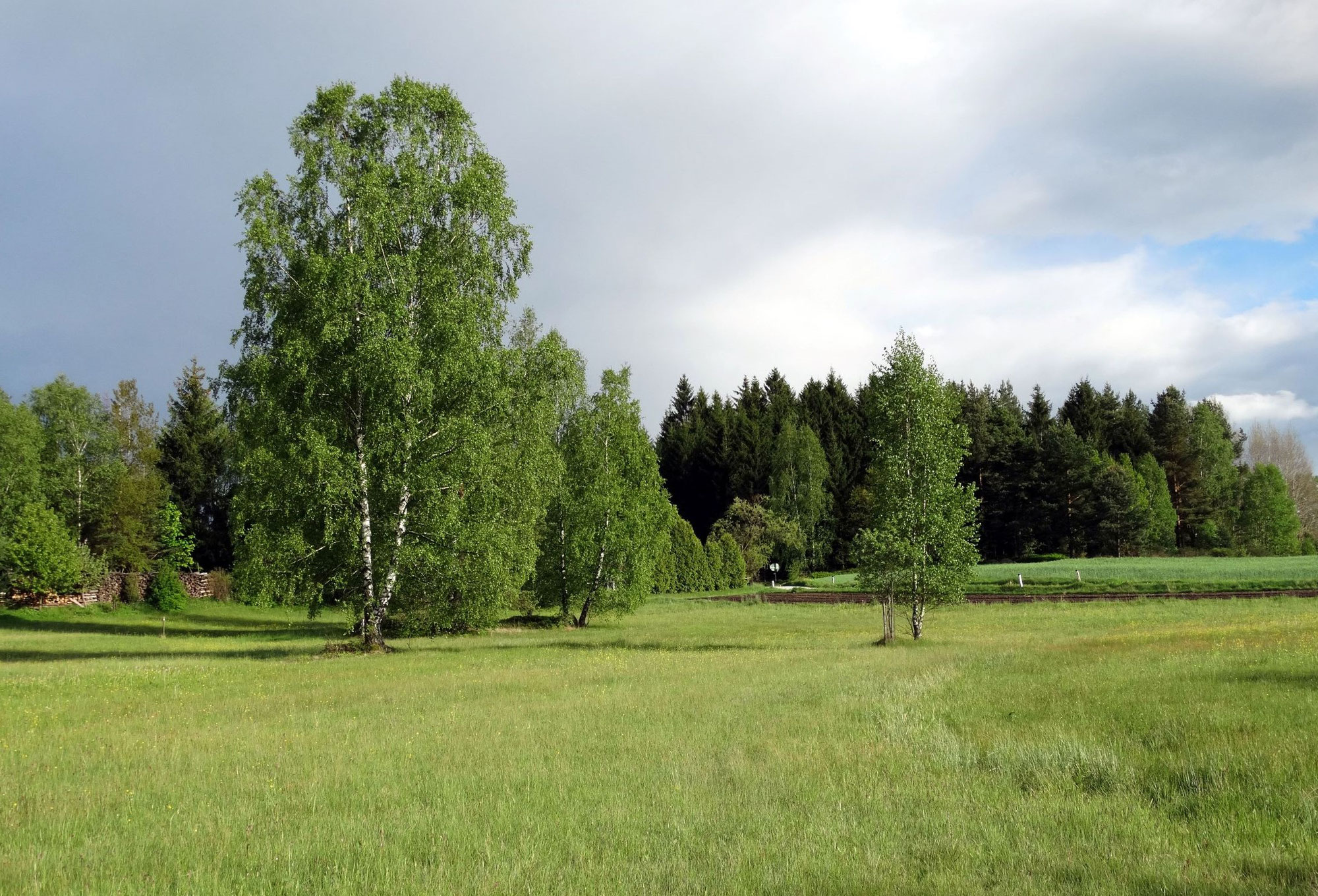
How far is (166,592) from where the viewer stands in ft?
185

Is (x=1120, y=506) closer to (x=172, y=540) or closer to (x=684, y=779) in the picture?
(x=172, y=540)

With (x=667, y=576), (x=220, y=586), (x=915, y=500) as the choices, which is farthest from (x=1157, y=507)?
(x=220, y=586)

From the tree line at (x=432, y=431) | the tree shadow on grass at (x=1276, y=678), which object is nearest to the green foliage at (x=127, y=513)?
the tree line at (x=432, y=431)

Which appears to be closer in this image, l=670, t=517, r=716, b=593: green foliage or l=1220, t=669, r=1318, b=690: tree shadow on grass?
l=1220, t=669, r=1318, b=690: tree shadow on grass

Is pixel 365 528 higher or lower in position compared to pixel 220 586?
higher

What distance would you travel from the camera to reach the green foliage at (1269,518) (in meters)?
94.2

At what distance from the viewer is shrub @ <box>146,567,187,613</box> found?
184ft

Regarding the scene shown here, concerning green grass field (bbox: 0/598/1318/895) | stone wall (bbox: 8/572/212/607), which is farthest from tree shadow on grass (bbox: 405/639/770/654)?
stone wall (bbox: 8/572/212/607)

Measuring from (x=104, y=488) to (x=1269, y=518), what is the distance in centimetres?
11154

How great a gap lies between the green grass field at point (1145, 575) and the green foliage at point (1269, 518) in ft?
56.0

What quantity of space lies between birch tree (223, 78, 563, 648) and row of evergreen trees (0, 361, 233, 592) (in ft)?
67.5

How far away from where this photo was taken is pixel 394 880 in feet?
23.9

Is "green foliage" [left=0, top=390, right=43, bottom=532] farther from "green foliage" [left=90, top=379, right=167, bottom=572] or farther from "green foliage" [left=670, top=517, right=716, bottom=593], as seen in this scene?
"green foliage" [left=670, top=517, right=716, bottom=593]

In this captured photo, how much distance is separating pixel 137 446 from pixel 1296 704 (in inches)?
3433
